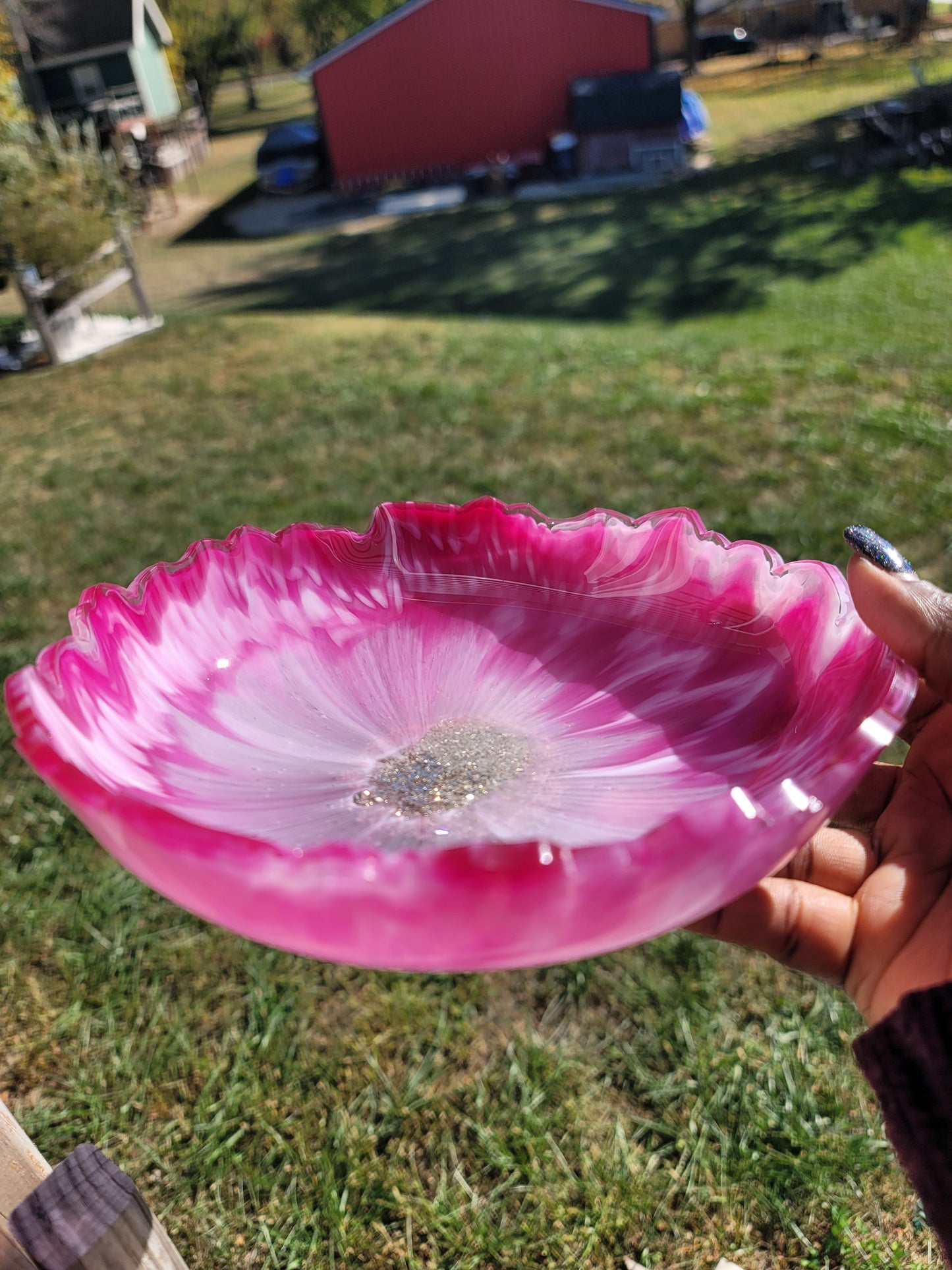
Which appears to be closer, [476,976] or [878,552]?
[878,552]

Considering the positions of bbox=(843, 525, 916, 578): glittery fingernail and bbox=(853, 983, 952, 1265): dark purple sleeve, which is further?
bbox=(843, 525, 916, 578): glittery fingernail

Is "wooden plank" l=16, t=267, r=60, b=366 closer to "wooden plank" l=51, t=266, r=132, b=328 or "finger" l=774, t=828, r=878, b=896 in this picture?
"wooden plank" l=51, t=266, r=132, b=328

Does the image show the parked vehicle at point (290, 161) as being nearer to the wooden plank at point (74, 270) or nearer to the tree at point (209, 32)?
the wooden plank at point (74, 270)

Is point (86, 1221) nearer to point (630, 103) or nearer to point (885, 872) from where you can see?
point (885, 872)

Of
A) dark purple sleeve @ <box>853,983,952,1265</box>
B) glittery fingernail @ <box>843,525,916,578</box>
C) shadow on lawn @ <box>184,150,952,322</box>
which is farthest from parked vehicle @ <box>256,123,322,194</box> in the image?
dark purple sleeve @ <box>853,983,952,1265</box>

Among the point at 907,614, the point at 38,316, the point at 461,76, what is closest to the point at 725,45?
the point at 461,76

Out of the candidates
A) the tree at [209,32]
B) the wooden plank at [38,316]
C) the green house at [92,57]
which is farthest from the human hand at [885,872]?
the tree at [209,32]
